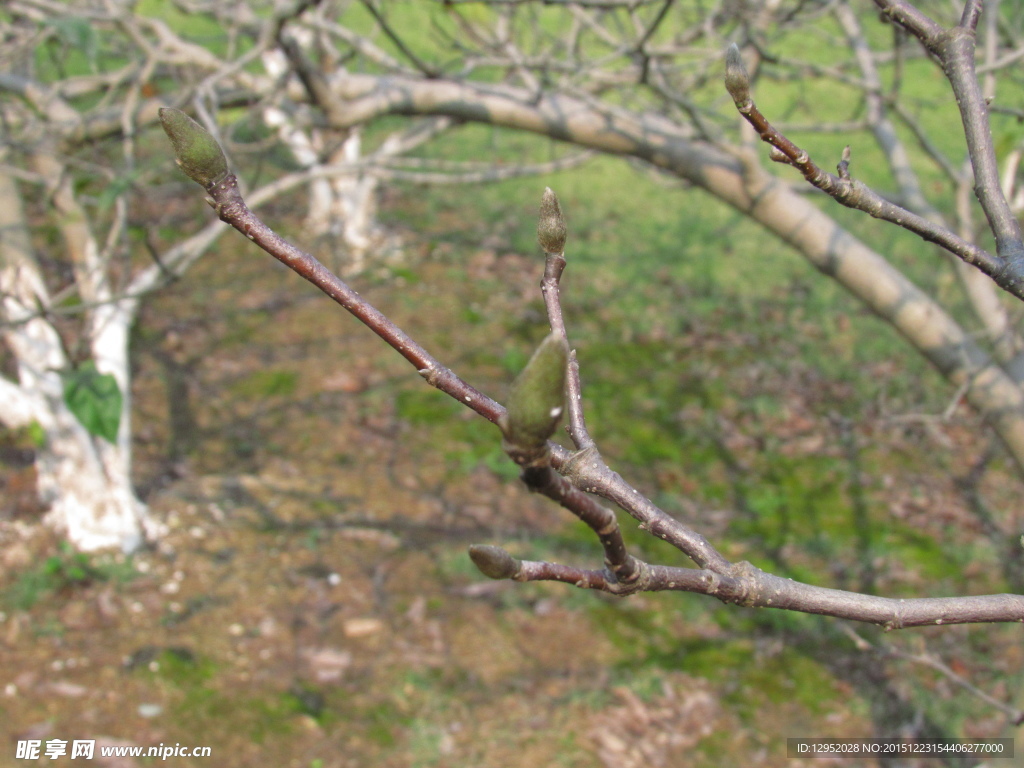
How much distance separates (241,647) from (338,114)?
89.7 inches

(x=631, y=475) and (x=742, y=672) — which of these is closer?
(x=742, y=672)

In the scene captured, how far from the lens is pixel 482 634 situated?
355 centimetres

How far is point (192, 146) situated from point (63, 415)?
11.0ft

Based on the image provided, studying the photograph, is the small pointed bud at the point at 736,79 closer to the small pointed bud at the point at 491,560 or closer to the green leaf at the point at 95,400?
the small pointed bud at the point at 491,560

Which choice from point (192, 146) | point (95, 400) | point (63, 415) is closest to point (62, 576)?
point (63, 415)

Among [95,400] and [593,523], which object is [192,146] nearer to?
[593,523]

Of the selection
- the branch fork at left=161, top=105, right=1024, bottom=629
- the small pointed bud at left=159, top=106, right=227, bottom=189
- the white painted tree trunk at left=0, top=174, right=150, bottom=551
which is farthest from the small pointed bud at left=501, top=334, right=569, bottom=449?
the white painted tree trunk at left=0, top=174, right=150, bottom=551

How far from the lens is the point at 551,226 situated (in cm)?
84

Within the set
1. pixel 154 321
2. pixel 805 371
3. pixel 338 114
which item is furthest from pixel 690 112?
pixel 154 321

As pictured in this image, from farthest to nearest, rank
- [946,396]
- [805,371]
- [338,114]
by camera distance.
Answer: [805,371], [946,396], [338,114]

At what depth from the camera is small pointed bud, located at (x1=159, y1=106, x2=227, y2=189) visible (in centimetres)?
63

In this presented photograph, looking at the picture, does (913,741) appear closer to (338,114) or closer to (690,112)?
(690,112)

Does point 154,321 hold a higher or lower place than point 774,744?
higher

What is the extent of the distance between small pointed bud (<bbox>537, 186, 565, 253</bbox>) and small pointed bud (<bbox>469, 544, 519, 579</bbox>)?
0.39 meters
